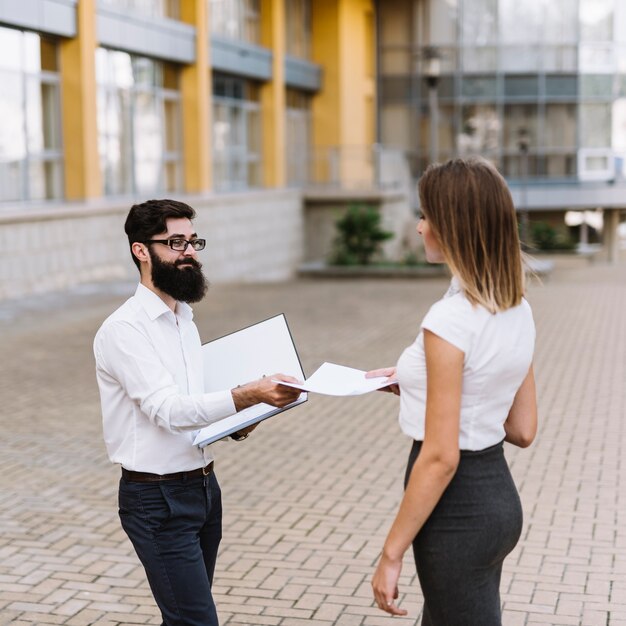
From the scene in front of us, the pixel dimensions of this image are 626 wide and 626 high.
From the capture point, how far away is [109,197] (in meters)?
21.7

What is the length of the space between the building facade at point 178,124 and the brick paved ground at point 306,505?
21.6ft

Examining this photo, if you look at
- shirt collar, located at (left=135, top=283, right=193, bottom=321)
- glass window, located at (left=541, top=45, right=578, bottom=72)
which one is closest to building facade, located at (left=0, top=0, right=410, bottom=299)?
glass window, located at (left=541, top=45, right=578, bottom=72)

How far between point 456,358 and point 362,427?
647 centimetres

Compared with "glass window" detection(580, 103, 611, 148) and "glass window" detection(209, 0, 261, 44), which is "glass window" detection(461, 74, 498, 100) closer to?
"glass window" detection(580, 103, 611, 148)

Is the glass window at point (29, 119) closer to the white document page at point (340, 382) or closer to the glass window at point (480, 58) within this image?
the white document page at point (340, 382)

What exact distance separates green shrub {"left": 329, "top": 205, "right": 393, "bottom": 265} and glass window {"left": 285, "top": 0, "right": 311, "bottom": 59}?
8.24m

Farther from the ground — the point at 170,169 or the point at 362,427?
the point at 170,169

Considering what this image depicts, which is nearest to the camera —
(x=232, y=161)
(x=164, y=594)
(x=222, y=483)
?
(x=164, y=594)

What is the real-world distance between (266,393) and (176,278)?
0.47 meters

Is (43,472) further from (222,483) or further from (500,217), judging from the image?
(500,217)

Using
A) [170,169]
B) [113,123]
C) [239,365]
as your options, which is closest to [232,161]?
[170,169]

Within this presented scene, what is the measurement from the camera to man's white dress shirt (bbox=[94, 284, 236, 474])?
124 inches

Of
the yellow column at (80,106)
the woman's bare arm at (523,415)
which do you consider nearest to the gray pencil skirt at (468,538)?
the woman's bare arm at (523,415)

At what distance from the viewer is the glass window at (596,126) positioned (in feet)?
125
